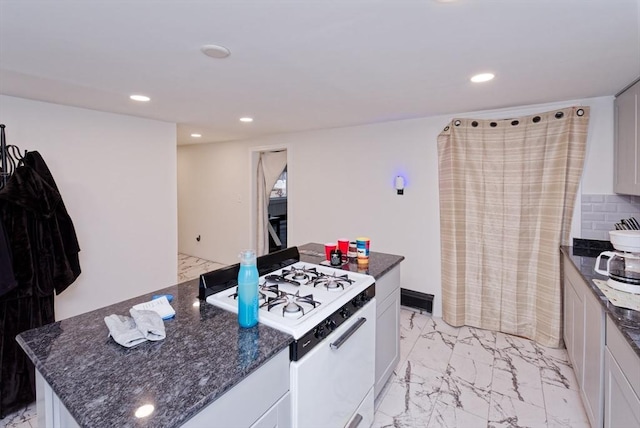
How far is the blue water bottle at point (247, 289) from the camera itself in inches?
45.8

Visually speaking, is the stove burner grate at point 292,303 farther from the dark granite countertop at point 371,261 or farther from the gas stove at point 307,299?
the dark granite countertop at point 371,261

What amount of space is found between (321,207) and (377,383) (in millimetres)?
2450

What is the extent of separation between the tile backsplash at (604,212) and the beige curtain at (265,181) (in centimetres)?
369

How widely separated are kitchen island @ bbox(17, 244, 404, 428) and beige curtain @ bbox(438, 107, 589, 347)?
2511mm

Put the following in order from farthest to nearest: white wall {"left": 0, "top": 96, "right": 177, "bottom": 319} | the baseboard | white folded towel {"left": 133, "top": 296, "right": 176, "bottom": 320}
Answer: the baseboard → white wall {"left": 0, "top": 96, "right": 177, "bottom": 319} → white folded towel {"left": 133, "top": 296, "right": 176, "bottom": 320}

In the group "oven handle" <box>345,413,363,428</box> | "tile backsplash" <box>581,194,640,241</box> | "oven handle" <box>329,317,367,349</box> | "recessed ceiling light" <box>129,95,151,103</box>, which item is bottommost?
"oven handle" <box>345,413,363,428</box>

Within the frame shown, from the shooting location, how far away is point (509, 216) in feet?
9.33

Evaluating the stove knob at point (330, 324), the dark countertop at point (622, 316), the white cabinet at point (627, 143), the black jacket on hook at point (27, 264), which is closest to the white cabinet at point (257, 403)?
the stove knob at point (330, 324)

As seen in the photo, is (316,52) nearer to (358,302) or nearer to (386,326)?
(358,302)

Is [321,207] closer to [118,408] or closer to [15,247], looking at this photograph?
[15,247]

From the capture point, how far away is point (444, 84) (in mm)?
2170

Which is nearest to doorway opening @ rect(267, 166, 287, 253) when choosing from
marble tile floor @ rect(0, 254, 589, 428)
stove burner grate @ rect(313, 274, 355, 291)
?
marble tile floor @ rect(0, 254, 589, 428)

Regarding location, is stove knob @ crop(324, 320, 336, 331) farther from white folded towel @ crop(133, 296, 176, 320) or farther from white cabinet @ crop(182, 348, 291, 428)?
white folded towel @ crop(133, 296, 176, 320)

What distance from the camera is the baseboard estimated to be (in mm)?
3297
